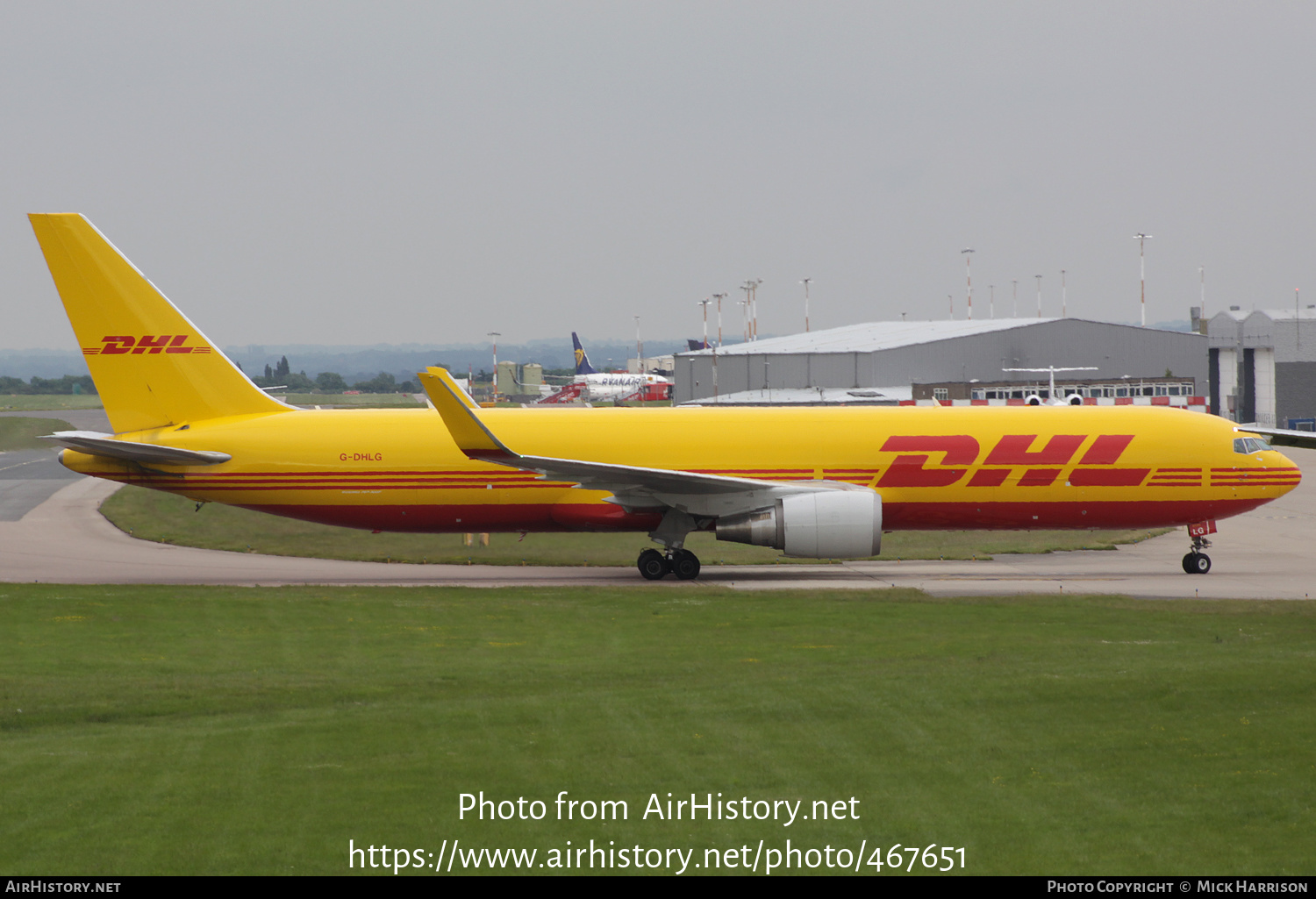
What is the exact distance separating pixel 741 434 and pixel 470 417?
6.94 meters

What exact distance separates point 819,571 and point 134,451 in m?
16.5

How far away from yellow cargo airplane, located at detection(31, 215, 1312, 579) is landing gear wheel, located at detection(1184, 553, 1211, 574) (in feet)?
0.17

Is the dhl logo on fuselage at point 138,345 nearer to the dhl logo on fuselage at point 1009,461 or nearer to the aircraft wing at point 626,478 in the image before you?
the aircraft wing at point 626,478

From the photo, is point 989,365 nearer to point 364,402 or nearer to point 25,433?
point 25,433

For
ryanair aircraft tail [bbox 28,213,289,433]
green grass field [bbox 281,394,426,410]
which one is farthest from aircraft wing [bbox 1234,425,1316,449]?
green grass field [bbox 281,394,426,410]

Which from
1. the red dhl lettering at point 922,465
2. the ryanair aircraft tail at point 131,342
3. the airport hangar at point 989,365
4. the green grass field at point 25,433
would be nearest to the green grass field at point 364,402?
the green grass field at point 25,433

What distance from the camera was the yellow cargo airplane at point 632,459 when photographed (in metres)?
30.5

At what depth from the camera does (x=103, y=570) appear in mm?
31469

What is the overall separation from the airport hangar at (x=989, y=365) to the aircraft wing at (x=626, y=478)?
51.9m

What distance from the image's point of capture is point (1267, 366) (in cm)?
8312

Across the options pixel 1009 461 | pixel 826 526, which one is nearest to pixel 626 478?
pixel 826 526

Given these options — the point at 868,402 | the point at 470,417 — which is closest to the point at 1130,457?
the point at 470,417

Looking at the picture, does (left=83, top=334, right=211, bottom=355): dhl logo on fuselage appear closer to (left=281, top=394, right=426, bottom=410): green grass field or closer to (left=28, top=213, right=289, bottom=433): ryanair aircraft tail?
(left=28, top=213, right=289, bottom=433): ryanair aircraft tail
